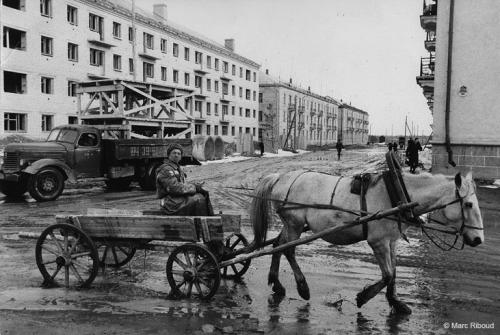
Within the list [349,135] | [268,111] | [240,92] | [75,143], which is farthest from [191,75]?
[349,135]

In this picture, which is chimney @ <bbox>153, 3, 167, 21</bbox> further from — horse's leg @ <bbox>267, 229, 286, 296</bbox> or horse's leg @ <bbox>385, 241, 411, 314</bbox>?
horse's leg @ <bbox>385, 241, 411, 314</bbox>

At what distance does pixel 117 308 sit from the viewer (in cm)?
573

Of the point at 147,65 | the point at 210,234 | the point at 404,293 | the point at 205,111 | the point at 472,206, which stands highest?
the point at 147,65

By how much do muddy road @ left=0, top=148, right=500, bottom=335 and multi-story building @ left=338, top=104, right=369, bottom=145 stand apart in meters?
112

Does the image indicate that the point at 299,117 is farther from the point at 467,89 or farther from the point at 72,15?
the point at 467,89

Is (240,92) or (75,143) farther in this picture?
(240,92)

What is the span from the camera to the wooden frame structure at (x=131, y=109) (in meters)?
20.1

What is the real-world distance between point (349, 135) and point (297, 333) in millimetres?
129196

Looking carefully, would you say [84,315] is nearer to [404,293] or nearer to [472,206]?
[404,293]

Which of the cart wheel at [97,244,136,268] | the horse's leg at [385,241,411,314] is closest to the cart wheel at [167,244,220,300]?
the cart wheel at [97,244,136,268]

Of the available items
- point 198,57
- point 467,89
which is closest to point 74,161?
point 467,89

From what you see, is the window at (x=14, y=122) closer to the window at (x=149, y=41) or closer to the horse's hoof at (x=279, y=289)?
the window at (x=149, y=41)

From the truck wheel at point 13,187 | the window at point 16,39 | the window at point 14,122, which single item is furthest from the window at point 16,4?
the truck wheel at point 13,187

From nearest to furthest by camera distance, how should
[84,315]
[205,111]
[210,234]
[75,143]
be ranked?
[84,315] → [210,234] → [75,143] → [205,111]
